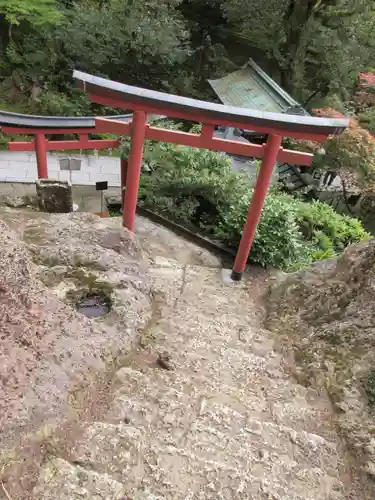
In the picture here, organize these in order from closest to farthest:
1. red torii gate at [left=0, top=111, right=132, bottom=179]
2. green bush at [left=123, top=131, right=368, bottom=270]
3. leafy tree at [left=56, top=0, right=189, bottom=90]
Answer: green bush at [left=123, top=131, right=368, bottom=270] < red torii gate at [left=0, top=111, right=132, bottom=179] < leafy tree at [left=56, top=0, right=189, bottom=90]

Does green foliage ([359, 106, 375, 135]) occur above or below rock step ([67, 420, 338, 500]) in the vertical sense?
above

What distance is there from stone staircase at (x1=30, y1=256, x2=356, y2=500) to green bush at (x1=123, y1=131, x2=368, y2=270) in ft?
11.8

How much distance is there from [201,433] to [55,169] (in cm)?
1108

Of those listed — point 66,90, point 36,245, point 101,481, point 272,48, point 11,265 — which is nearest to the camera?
point 101,481

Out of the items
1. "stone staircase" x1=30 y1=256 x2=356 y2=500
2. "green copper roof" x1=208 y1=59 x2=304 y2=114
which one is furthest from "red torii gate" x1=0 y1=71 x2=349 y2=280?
"green copper roof" x1=208 y1=59 x2=304 y2=114

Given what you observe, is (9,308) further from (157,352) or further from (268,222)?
(268,222)

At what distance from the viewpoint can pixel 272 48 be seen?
1852 cm

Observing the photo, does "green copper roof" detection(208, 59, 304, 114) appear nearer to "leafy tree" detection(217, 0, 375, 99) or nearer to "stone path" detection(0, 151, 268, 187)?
"leafy tree" detection(217, 0, 375, 99)

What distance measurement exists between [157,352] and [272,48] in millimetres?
16462

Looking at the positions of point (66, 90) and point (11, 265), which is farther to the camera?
point (66, 90)

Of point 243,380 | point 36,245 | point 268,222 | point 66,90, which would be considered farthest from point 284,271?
point 66,90

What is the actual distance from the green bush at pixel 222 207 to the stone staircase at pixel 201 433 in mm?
3588

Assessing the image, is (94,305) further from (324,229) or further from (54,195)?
(324,229)

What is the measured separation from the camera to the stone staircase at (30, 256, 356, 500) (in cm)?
375
